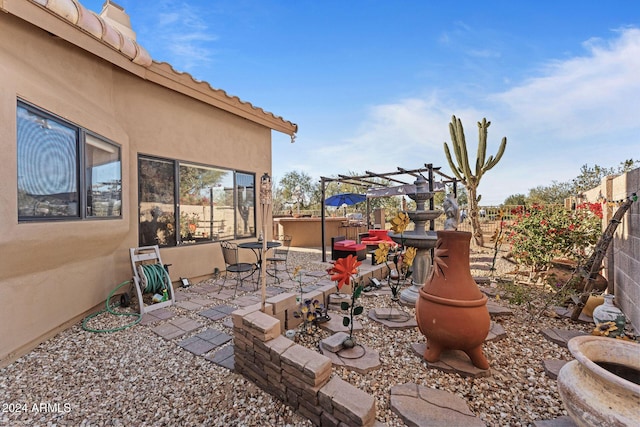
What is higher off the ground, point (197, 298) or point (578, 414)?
point (578, 414)

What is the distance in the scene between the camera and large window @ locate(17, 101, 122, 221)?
265 cm

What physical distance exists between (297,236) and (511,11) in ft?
30.6

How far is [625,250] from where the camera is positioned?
3236 mm

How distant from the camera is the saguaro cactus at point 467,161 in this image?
9187mm

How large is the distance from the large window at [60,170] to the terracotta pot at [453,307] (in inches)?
156

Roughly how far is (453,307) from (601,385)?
901 millimetres

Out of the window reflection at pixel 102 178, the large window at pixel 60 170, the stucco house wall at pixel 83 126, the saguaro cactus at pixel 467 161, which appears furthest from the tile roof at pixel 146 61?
the saguaro cactus at pixel 467 161

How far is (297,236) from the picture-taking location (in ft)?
37.4

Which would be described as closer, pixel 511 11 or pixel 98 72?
pixel 98 72

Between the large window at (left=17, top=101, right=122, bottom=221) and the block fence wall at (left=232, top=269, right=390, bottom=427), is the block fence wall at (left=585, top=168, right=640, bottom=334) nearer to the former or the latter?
the block fence wall at (left=232, top=269, right=390, bottom=427)

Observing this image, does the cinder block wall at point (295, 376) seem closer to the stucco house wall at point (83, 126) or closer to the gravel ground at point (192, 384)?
the gravel ground at point (192, 384)

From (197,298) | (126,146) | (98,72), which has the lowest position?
(197,298)

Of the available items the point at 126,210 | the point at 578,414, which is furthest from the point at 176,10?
the point at 578,414

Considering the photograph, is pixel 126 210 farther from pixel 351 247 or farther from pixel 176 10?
pixel 351 247
